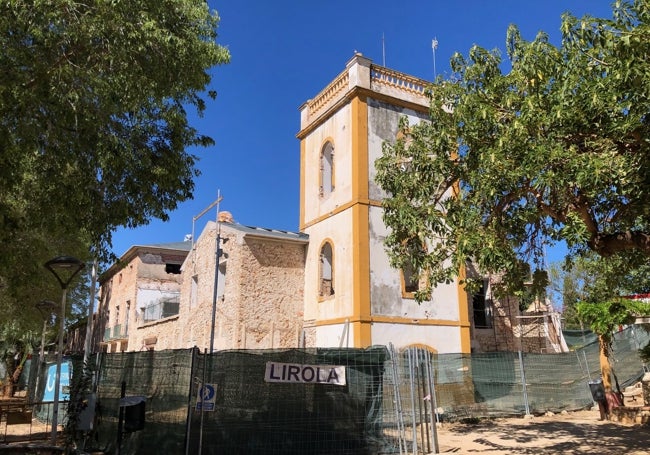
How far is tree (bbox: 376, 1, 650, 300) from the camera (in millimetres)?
6871

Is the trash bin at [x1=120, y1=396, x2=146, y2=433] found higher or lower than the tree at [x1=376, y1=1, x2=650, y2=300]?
lower

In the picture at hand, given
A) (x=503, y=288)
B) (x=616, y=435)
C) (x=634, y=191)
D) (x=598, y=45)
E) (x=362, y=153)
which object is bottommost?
(x=616, y=435)

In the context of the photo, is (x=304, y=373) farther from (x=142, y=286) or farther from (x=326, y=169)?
(x=142, y=286)

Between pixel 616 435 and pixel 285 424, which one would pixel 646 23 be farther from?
pixel 616 435

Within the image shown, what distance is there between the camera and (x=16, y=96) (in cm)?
717

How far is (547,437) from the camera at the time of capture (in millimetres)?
12445

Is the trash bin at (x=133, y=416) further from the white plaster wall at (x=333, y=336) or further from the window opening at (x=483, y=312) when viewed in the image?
the window opening at (x=483, y=312)

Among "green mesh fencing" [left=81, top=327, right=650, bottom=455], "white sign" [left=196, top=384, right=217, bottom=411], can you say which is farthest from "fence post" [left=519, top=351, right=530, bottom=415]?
"white sign" [left=196, top=384, right=217, bottom=411]

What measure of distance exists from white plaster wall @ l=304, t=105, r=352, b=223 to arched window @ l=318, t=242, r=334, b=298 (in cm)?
137

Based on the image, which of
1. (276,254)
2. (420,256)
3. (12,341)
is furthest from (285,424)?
(12,341)

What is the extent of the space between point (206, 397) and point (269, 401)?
3.92 feet

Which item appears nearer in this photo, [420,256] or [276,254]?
[420,256]

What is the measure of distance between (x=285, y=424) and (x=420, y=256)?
155 inches

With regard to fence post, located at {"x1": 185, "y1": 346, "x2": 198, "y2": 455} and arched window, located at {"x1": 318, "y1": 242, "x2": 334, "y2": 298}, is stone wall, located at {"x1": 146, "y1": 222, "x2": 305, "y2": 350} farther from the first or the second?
fence post, located at {"x1": 185, "y1": 346, "x2": 198, "y2": 455}
